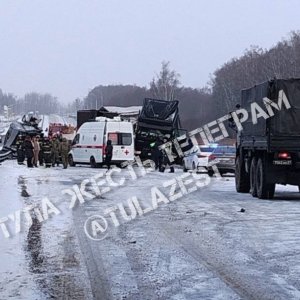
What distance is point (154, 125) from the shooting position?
44.7m

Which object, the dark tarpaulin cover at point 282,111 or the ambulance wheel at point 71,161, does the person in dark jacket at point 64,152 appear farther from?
the dark tarpaulin cover at point 282,111

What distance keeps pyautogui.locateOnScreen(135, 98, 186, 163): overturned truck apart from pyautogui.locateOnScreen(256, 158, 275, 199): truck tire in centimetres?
2398

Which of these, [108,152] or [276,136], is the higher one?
[276,136]

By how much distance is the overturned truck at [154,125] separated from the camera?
4391 centimetres

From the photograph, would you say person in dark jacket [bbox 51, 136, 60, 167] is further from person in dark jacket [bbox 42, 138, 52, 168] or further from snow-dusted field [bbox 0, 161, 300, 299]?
snow-dusted field [bbox 0, 161, 300, 299]

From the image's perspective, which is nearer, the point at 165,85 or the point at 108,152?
the point at 108,152

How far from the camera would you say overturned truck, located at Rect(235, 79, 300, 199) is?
729 inches

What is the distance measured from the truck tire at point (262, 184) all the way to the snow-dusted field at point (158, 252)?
2.39 feet

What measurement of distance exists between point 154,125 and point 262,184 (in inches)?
1014

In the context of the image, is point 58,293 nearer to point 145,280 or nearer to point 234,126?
point 145,280

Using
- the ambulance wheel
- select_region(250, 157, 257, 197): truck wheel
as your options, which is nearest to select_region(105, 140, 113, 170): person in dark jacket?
the ambulance wheel

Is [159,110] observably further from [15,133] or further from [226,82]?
[226,82]

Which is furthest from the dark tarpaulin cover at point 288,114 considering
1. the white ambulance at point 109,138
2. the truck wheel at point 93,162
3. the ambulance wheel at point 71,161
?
the ambulance wheel at point 71,161

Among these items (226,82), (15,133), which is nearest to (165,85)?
(226,82)
